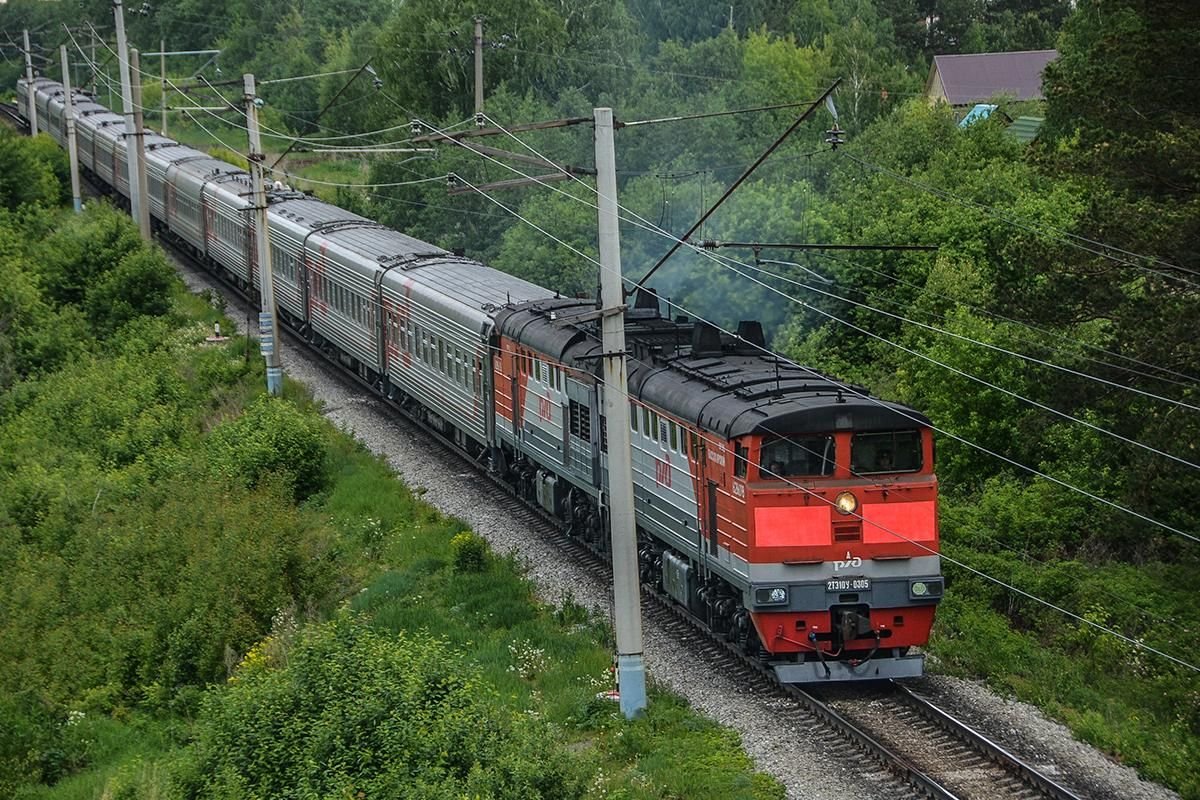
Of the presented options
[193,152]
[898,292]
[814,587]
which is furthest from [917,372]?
[193,152]

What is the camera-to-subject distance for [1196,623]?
19047 millimetres

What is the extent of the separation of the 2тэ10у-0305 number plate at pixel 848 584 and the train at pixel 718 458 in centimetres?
2

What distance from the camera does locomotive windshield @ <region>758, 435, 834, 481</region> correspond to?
55.2ft

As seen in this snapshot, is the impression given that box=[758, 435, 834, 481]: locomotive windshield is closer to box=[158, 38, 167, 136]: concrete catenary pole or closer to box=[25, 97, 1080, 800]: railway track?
box=[25, 97, 1080, 800]: railway track

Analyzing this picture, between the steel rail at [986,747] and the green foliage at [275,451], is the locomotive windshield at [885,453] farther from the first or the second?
the green foliage at [275,451]

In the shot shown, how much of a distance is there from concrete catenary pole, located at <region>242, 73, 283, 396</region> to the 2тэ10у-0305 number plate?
62.8ft

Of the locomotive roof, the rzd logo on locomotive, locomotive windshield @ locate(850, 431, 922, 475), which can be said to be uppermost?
the locomotive roof

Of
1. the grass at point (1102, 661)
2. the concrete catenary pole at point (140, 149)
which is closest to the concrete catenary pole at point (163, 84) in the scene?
the concrete catenary pole at point (140, 149)

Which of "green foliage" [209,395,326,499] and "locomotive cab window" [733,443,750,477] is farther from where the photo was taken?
"green foliage" [209,395,326,499]

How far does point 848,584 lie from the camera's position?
55.9ft

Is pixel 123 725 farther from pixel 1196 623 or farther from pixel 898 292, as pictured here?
pixel 898 292

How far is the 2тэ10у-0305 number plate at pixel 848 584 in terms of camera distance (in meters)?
17.0

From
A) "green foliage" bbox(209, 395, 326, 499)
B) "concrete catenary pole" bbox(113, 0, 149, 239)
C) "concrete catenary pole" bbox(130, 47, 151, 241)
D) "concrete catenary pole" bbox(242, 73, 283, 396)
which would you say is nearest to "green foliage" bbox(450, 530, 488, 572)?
"green foliage" bbox(209, 395, 326, 499)

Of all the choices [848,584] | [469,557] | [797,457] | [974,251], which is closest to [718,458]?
[797,457]
